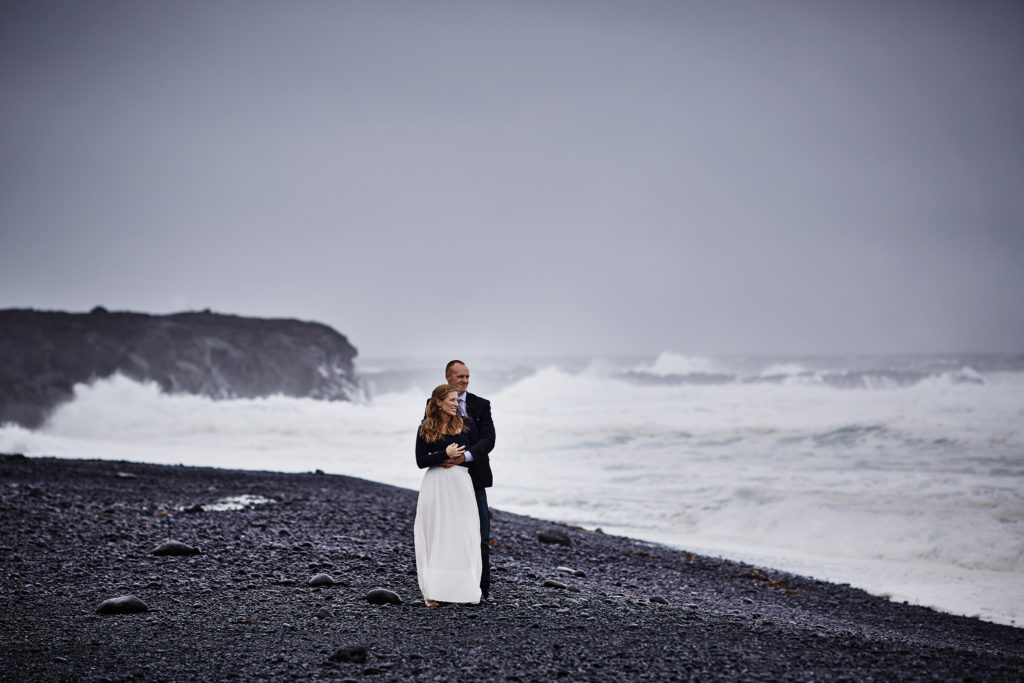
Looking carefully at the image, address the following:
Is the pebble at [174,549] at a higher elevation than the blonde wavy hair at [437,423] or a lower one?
lower

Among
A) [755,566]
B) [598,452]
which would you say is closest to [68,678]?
[755,566]

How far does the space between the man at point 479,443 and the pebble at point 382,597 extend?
757 mm

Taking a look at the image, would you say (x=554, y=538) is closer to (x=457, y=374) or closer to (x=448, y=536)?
(x=448, y=536)

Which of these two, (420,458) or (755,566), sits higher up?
(420,458)

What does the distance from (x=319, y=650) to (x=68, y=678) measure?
1.43 meters

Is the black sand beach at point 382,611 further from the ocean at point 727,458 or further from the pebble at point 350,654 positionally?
the ocean at point 727,458

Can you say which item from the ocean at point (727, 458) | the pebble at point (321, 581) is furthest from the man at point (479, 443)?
the ocean at point (727, 458)

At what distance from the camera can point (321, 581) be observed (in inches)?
268

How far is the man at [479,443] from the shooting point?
589 cm

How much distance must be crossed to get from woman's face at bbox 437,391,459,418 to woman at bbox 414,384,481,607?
4 centimetres

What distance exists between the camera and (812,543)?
1262 cm

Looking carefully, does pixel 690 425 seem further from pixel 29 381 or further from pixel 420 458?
pixel 29 381

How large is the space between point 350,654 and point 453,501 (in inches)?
63.7

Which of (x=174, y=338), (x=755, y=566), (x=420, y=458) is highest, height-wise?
(x=174, y=338)
